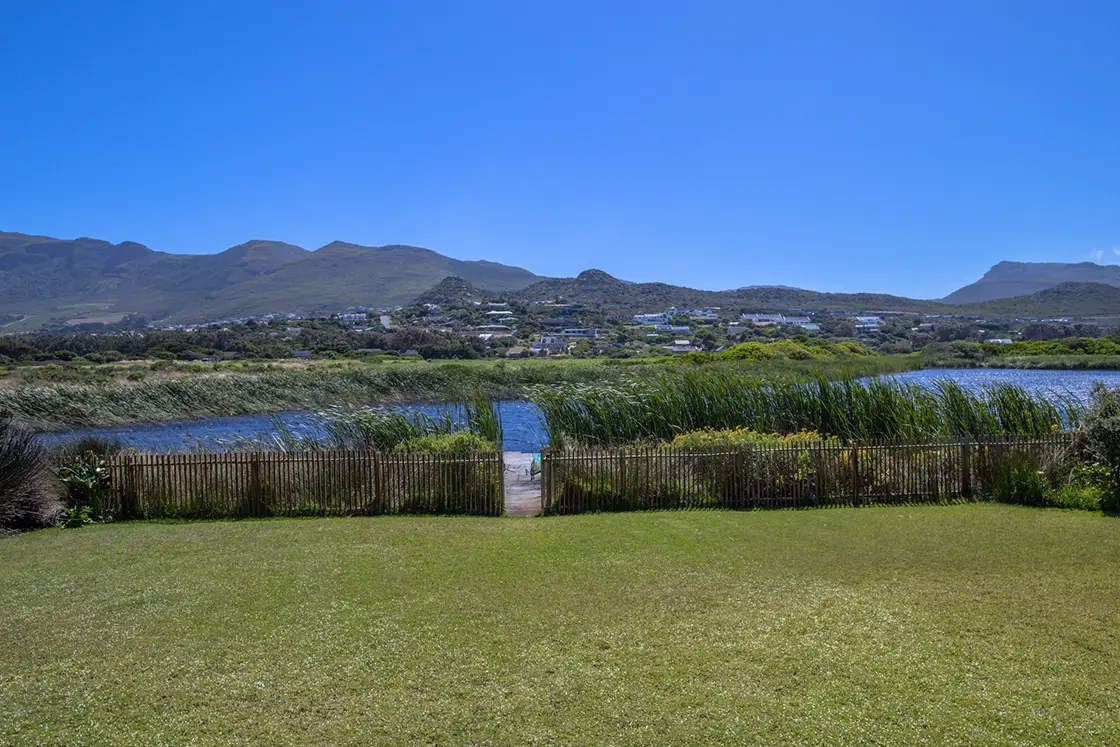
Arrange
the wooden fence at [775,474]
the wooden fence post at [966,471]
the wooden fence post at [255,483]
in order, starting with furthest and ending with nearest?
the wooden fence post at [966,471] < the wooden fence at [775,474] < the wooden fence post at [255,483]

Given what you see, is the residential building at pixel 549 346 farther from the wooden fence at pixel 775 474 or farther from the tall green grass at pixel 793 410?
the wooden fence at pixel 775 474

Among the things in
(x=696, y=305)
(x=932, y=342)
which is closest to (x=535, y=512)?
(x=932, y=342)

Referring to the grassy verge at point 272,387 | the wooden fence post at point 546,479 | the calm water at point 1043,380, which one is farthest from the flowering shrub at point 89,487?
the grassy verge at point 272,387

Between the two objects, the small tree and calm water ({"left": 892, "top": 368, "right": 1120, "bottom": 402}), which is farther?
calm water ({"left": 892, "top": 368, "right": 1120, "bottom": 402})

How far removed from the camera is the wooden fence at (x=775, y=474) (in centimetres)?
1472

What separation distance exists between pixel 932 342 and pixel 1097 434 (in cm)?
8513

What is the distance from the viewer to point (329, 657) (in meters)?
7.36

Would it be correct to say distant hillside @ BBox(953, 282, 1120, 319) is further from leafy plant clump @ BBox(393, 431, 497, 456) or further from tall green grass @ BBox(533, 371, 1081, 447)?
leafy plant clump @ BBox(393, 431, 497, 456)

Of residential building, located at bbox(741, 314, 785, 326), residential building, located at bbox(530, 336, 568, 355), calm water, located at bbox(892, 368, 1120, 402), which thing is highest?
residential building, located at bbox(741, 314, 785, 326)

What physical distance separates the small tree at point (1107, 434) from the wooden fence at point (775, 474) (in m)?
0.86

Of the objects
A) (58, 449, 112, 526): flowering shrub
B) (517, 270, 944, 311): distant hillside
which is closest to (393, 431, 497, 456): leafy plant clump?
(58, 449, 112, 526): flowering shrub

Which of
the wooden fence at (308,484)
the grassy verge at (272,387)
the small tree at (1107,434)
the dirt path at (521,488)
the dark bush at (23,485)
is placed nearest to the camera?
the dark bush at (23,485)

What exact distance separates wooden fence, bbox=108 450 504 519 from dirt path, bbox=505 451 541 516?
1.73 feet

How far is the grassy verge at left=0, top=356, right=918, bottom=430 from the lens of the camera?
3972 centimetres
